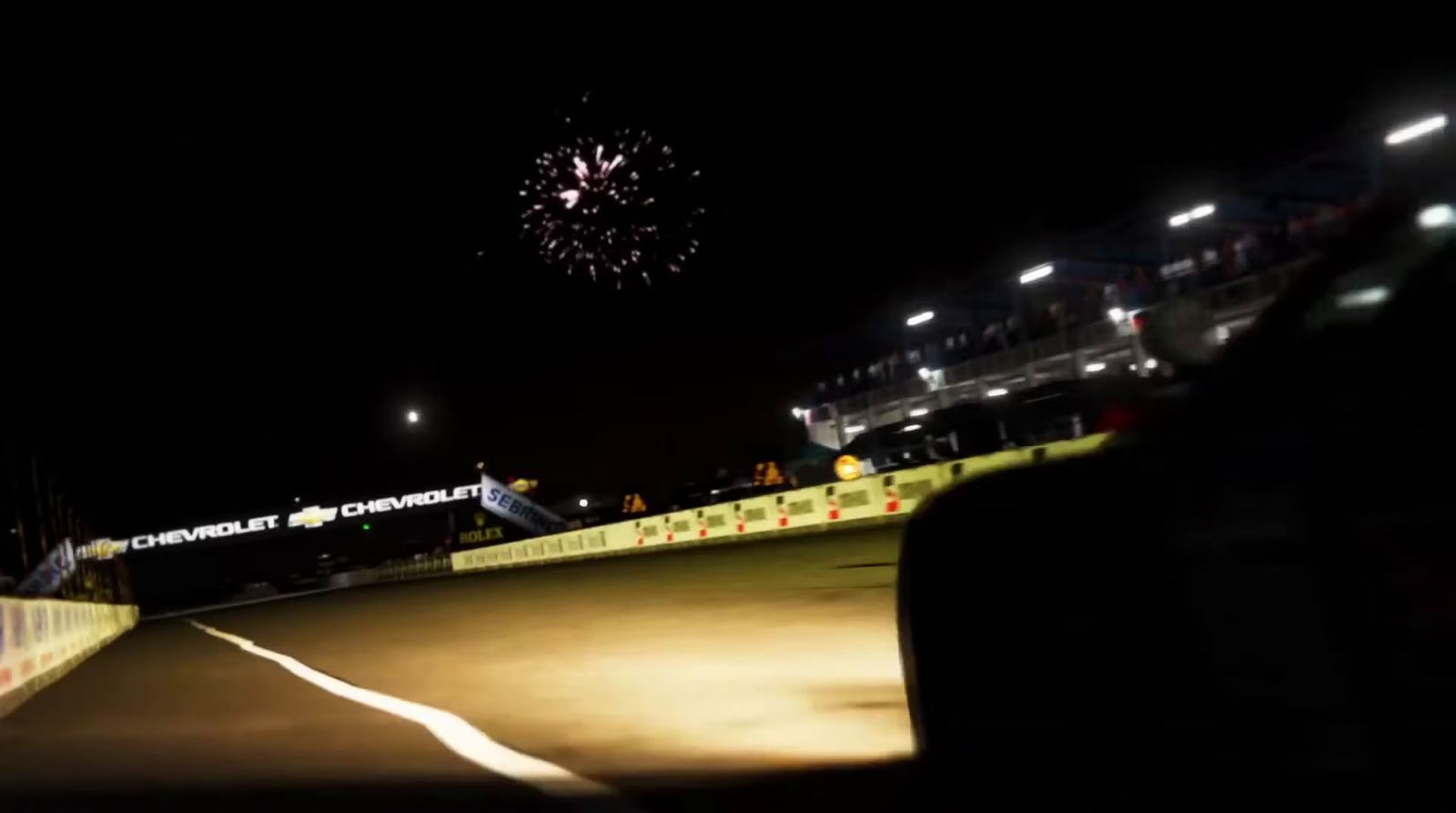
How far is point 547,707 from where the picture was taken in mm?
8406

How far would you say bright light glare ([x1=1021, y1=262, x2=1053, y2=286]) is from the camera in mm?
34281

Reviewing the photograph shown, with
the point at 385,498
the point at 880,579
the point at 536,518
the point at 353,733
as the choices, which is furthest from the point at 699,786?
the point at 385,498

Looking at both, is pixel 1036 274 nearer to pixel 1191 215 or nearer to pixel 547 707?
pixel 1191 215

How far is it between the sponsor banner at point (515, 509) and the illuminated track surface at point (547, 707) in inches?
1032

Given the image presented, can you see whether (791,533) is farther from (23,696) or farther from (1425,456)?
(1425,456)

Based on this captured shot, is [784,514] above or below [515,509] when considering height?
below

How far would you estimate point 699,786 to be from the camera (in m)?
5.62

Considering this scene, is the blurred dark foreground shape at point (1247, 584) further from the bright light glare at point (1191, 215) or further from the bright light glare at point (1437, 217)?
the bright light glare at point (1191, 215)

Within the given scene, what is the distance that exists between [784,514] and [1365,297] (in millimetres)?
25533

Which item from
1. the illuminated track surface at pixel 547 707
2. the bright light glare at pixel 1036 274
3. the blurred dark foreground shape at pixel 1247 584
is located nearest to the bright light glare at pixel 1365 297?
the blurred dark foreground shape at pixel 1247 584

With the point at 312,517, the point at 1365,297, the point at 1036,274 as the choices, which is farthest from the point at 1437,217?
the point at 312,517

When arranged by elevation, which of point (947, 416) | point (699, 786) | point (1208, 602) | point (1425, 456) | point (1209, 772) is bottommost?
point (699, 786)

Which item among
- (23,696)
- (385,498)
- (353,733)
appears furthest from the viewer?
(385,498)

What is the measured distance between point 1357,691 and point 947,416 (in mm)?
22038
